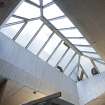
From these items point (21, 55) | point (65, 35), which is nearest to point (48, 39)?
point (65, 35)

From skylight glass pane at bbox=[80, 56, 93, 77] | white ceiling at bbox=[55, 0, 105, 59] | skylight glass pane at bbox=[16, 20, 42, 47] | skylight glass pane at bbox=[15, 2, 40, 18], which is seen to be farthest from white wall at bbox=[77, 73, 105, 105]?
skylight glass pane at bbox=[15, 2, 40, 18]

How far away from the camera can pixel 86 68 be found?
10.5m

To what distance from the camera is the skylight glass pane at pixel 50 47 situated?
859 centimetres

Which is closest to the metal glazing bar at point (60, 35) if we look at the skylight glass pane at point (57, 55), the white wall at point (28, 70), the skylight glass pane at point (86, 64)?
the skylight glass pane at point (57, 55)

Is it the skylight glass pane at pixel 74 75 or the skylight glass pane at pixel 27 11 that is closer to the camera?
the skylight glass pane at pixel 27 11

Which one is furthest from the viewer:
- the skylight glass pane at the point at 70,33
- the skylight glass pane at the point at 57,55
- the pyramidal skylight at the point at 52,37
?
the skylight glass pane at the point at 57,55

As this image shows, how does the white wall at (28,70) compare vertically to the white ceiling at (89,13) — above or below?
below

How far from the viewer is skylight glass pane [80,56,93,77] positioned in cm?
1021

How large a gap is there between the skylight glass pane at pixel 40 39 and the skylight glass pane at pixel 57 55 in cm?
106

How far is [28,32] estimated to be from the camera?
7.66m

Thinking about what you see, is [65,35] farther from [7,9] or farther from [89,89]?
[7,9]

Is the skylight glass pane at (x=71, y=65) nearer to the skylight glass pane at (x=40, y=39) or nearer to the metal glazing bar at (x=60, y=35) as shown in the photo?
the metal glazing bar at (x=60, y=35)

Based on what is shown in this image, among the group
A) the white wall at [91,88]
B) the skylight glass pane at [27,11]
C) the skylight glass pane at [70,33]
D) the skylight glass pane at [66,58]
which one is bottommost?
the white wall at [91,88]

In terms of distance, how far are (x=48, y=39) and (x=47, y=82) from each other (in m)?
1.81
